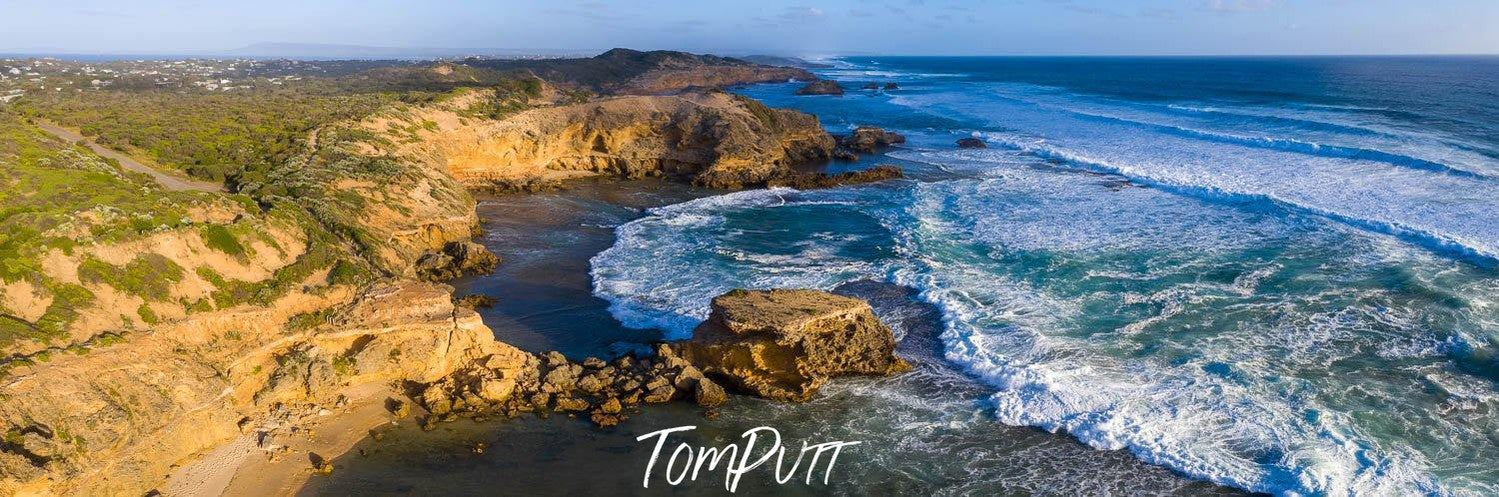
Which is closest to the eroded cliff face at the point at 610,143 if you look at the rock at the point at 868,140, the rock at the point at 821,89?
the rock at the point at 868,140

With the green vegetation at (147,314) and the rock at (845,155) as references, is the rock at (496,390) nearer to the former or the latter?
the green vegetation at (147,314)

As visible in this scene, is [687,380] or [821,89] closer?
[687,380]

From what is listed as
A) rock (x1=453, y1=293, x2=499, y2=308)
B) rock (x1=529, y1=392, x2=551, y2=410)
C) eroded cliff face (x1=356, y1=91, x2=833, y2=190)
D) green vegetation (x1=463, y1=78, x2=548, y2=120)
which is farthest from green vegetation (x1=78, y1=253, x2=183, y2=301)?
green vegetation (x1=463, y1=78, x2=548, y2=120)

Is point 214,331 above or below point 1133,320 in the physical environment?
above

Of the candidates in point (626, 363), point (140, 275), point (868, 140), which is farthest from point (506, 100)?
point (140, 275)

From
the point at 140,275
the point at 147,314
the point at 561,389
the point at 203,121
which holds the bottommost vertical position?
the point at 561,389

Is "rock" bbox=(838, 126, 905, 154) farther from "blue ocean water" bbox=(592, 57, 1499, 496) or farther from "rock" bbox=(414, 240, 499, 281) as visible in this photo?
"rock" bbox=(414, 240, 499, 281)

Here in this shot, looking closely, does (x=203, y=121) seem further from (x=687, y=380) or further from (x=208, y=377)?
(x=687, y=380)
